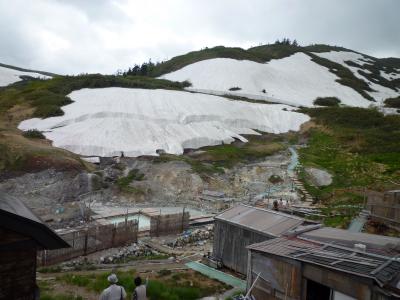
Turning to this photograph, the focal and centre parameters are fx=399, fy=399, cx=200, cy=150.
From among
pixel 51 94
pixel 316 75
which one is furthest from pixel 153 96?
pixel 316 75

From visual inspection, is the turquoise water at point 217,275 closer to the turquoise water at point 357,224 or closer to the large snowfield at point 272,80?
the turquoise water at point 357,224

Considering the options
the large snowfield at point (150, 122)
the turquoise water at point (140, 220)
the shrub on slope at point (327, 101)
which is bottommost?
the turquoise water at point (140, 220)

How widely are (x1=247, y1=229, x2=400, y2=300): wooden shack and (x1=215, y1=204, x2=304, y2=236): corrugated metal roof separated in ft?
6.06

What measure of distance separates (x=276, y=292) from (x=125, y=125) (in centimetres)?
3173

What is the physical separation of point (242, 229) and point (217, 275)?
2.09m

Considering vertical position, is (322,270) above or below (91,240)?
above

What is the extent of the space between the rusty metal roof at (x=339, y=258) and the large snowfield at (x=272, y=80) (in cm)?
5935

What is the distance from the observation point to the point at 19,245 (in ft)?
21.2

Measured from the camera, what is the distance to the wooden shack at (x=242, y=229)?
1530cm

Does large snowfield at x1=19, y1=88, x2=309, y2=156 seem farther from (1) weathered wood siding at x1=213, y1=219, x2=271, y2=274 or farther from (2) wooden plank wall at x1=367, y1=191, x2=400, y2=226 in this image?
(2) wooden plank wall at x1=367, y1=191, x2=400, y2=226

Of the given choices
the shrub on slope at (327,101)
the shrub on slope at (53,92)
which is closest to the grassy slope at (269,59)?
the shrub on slope at (327,101)

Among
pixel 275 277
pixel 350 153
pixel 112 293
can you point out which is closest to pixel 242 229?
pixel 275 277

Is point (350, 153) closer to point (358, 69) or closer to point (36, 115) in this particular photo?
point (36, 115)

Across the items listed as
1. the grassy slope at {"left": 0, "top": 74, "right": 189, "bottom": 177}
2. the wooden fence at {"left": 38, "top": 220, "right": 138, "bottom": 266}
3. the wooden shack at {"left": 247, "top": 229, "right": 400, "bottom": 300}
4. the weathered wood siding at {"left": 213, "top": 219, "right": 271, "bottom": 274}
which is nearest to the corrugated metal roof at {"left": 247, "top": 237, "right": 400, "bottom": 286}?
the wooden shack at {"left": 247, "top": 229, "right": 400, "bottom": 300}
